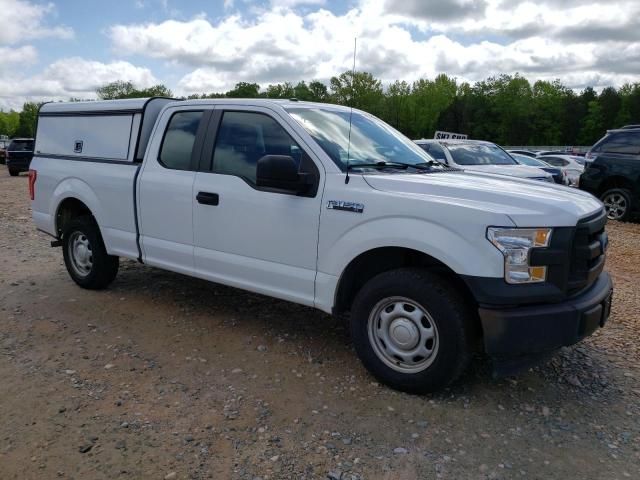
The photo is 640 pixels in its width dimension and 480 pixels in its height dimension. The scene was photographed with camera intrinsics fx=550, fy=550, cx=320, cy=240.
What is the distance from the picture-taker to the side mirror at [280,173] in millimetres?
3631

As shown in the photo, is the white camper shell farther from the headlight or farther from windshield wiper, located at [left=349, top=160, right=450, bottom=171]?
the headlight

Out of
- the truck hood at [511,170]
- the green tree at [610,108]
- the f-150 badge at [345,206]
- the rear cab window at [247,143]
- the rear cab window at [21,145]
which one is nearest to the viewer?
the f-150 badge at [345,206]

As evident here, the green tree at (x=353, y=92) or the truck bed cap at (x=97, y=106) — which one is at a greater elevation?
the green tree at (x=353, y=92)

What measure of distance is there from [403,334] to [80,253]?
3.87 meters

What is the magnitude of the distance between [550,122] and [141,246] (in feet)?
294

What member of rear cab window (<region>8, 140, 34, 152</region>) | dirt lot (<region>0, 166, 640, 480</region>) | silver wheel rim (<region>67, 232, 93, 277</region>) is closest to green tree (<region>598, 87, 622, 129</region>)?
rear cab window (<region>8, 140, 34, 152</region>)

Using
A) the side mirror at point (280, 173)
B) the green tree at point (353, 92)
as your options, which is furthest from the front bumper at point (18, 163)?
the side mirror at point (280, 173)

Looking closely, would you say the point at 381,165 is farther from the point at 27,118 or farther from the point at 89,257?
the point at 27,118

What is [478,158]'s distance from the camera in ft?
34.9

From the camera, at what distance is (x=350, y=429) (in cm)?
318

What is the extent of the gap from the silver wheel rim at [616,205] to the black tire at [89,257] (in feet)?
30.1

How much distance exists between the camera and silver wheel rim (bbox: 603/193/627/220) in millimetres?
10625

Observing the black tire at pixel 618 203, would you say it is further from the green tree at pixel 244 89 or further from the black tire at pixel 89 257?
the green tree at pixel 244 89

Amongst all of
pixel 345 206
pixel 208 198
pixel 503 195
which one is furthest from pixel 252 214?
pixel 503 195
